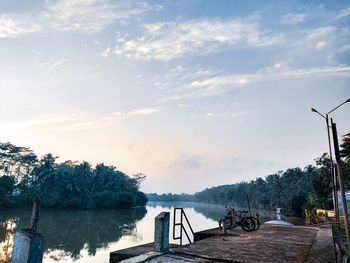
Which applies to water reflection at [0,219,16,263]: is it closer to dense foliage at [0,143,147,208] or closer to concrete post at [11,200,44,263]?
concrete post at [11,200,44,263]

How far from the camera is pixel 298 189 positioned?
66.2 metres

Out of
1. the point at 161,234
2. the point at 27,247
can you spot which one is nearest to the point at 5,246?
the point at 161,234

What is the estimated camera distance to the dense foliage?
71.7m

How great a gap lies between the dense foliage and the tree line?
49.5m

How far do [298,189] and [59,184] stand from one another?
69.1 meters

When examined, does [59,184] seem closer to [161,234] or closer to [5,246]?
[5,246]

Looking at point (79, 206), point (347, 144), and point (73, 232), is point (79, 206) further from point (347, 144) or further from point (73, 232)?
point (347, 144)

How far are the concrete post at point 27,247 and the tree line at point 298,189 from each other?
39196 millimetres

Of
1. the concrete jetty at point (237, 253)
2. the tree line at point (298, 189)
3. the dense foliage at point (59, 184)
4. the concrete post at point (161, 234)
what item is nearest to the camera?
the concrete jetty at point (237, 253)

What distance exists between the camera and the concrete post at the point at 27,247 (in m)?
5.09

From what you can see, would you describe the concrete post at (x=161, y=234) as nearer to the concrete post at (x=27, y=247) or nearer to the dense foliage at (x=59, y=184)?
the concrete post at (x=27, y=247)

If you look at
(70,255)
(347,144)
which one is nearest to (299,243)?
(70,255)

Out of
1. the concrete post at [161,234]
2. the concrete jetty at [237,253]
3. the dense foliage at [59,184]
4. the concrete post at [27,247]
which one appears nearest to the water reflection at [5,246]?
the concrete jetty at [237,253]

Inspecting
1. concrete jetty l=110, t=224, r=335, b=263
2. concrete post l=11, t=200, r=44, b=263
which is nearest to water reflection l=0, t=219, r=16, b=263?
→ concrete jetty l=110, t=224, r=335, b=263
